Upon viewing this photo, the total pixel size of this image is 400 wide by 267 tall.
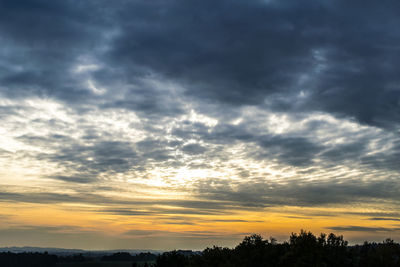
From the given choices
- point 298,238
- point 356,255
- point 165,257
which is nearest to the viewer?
point 298,238

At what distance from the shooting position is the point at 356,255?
77.1 meters

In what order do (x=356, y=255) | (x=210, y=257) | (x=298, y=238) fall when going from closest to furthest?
(x=298, y=238)
(x=356, y=255)
(x=210, y=257)

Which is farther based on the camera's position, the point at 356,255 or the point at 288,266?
the point at 356,255

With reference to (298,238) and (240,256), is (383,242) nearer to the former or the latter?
(298,238)

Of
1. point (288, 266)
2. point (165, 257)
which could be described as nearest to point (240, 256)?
point (288, 266)

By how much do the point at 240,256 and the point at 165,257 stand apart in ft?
135

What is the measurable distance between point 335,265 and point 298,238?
30.4 ft

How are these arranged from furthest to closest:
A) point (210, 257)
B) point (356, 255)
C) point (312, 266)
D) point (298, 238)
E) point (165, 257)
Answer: point (165, 257) < point (210, 257) < point (356, 255) < point (298, 238) < point (312, 266)

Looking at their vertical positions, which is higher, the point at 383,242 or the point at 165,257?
the point at 383,242

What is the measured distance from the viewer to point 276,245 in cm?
8094

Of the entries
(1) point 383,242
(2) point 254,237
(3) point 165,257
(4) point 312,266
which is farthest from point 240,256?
(3) point 165,257

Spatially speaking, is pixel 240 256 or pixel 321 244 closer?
pixel 321 244

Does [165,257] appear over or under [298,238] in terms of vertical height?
under

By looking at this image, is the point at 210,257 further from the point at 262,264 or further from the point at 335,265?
the point at 335,265
